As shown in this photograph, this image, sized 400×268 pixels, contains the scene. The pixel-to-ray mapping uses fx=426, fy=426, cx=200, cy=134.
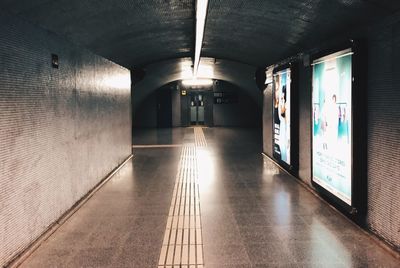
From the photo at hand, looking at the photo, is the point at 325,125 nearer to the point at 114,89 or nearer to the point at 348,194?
the point at 348,194

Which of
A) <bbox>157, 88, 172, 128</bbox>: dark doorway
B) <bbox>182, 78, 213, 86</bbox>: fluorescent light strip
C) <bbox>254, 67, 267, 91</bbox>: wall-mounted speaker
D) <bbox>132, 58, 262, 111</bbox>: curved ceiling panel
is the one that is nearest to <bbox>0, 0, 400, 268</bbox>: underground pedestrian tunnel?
<bbox>254, 67, 267, 91</bbox>: wall-mounted speaker

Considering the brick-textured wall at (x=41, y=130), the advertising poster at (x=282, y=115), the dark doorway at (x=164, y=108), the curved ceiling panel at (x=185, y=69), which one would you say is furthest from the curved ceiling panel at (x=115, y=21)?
the dark doorway at (x=164, y=108)

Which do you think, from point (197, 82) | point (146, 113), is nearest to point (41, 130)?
point (146, 113)

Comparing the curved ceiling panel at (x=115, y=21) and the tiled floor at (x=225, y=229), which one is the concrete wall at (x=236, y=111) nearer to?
the curved ceiling panel at (x=115, y=21)

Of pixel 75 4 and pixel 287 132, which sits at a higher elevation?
pixel 75 4

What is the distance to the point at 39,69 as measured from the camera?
4941 millimetres

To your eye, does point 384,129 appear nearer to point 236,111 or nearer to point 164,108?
point 236,111

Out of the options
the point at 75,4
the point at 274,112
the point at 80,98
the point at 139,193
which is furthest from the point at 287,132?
the point at 75,4

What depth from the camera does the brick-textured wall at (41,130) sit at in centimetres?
402

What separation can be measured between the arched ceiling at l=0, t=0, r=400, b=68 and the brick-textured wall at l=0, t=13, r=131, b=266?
0.26 meters

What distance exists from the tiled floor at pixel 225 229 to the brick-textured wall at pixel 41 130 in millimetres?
382

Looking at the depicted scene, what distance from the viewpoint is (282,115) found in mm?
9391

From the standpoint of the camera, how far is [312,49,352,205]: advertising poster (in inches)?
208

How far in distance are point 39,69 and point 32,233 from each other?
186cm
